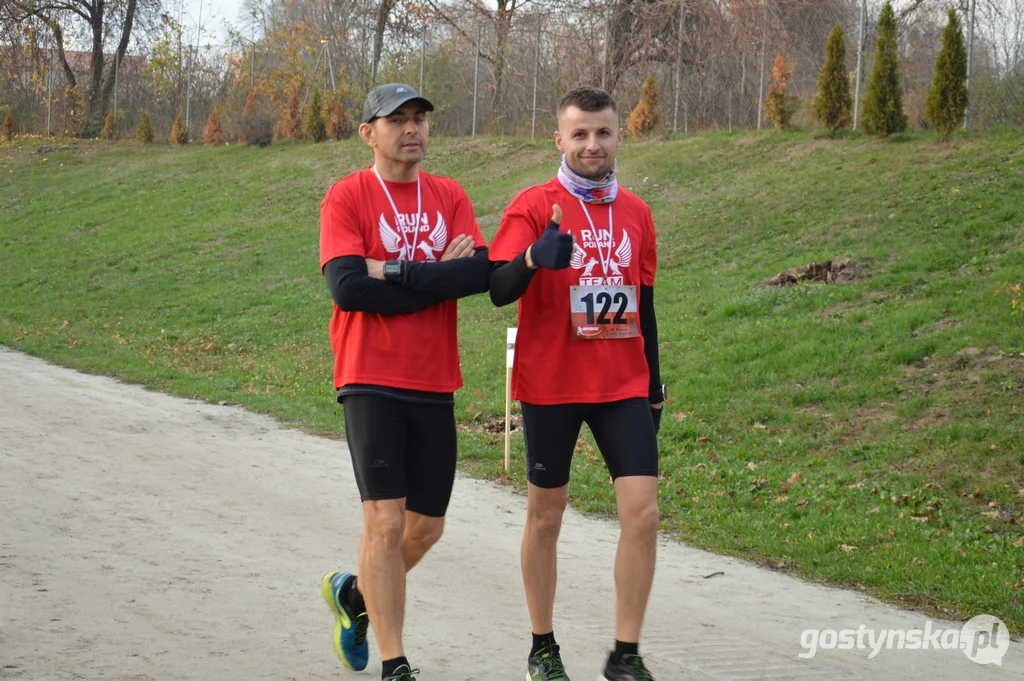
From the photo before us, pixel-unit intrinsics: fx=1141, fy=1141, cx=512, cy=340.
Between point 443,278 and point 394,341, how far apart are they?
309 mm

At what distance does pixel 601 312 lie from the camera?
4484 mm

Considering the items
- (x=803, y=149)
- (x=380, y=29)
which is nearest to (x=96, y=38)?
(x=380, y=29)

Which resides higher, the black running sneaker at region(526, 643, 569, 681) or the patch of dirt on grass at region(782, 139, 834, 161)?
the patch of dirt on grass at region(782, 139, 834, 161)

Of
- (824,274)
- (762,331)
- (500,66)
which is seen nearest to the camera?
(762,331)

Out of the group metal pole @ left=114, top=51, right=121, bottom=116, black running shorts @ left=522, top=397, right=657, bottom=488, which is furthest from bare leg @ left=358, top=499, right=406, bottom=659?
metal pole @ left=114, top=51, right=121, bottom=116

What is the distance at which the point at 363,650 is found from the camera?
181 inches

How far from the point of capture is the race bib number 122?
14.6 feet

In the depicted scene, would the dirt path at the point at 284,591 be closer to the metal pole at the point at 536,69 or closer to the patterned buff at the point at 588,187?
the patterned buff at the point at 588,187

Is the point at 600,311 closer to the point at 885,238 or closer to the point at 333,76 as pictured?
the point at 885,238

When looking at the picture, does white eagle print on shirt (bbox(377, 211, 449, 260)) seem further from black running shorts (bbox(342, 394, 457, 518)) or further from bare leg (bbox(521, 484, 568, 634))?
Answer: bare leg (bbox(521, 484, 568, 634))

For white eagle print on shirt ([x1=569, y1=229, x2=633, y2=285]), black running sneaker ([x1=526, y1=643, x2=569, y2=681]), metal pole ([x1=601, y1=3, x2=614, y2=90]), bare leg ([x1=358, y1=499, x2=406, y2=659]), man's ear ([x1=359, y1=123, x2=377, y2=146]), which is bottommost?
black running sneaker ([x1=526, y1=643, x2=569, y2=681])

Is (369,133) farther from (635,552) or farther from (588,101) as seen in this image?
(635,552)

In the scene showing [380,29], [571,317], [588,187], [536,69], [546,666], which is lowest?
[546,666]

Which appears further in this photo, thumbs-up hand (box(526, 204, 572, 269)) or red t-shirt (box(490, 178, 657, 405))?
red t-shirt (box(490, 178, 657, 405))
